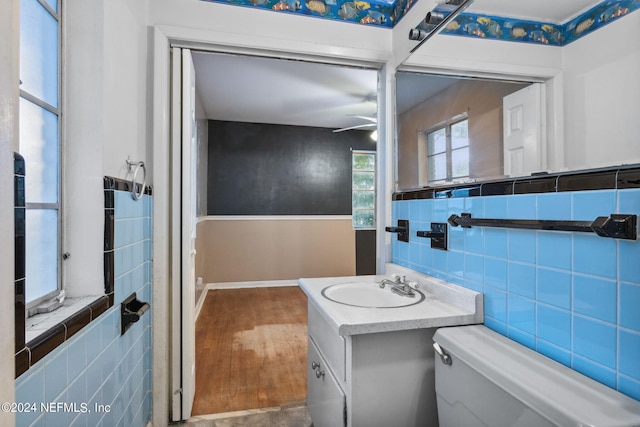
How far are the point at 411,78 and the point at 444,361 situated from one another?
1.37 m

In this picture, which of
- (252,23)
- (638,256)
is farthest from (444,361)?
(252,23)

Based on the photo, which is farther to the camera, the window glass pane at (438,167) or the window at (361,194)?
the window at (361,194)

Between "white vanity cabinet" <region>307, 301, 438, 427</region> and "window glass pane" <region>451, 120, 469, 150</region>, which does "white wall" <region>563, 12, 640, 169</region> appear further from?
"white vanity cabinet" <region>307, 301, 438, 427</region>

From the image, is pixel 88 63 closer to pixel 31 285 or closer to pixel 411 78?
pixel 31 285

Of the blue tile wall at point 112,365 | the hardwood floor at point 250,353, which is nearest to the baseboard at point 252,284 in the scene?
the hardwood floor at point 250,353

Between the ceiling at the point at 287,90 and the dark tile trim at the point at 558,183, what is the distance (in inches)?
20.7

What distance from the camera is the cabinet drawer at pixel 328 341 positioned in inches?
44.9

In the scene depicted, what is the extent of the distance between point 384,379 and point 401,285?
440 mm

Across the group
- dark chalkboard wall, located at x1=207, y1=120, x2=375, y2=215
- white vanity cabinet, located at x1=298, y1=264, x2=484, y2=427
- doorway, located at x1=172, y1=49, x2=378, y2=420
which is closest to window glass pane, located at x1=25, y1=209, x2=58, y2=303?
white vanity cabinet, located at x1=298, y1=264, x2=484, y2=427

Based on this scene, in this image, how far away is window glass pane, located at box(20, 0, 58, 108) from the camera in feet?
2.74

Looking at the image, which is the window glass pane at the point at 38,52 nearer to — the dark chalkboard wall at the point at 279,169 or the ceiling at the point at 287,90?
the ceiling at the point at 287,90

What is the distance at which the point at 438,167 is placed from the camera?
1443 mm

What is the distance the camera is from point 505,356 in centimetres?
89

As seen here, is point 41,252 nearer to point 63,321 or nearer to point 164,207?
point 63,321
